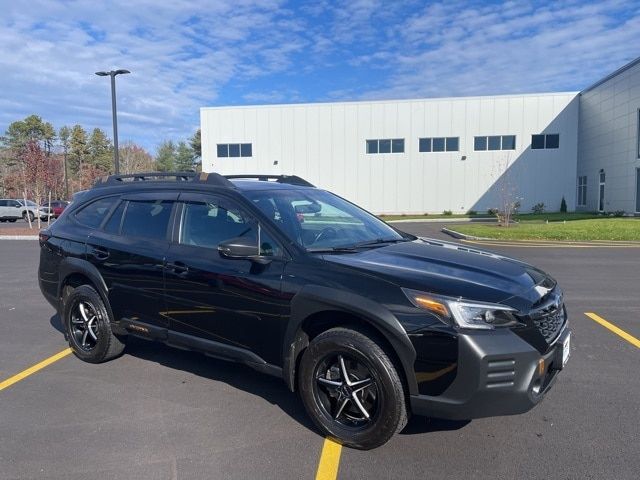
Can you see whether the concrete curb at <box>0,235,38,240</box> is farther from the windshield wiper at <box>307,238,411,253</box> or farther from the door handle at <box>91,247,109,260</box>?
the windshield wiper at <box>307,238,411,253</box>

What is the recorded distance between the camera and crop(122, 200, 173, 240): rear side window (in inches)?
172

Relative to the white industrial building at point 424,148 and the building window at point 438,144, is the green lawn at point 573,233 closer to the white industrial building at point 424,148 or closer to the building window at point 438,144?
the white industrial building at point 424,148

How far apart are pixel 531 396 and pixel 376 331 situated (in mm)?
981

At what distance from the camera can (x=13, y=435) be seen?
3.53m

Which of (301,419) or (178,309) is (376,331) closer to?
(301,419)

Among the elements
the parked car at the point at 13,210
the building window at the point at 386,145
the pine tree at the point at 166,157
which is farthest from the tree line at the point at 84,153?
the building window at the point at 386,145

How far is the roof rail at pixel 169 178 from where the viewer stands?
429cm

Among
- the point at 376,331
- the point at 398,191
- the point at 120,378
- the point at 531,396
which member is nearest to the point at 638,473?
the point at 531,396

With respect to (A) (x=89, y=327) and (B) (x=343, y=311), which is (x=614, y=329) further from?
(A) (x=89, y=327)

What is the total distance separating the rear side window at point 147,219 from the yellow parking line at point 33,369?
5.33 feet

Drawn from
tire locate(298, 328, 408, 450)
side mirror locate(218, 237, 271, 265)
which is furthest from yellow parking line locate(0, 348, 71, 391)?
tire locate(298, 328, 408, 450)

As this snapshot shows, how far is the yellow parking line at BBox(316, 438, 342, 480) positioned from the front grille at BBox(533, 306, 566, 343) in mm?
1500

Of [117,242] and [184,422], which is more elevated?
[117,242]

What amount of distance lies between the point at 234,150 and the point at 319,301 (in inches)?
1428
